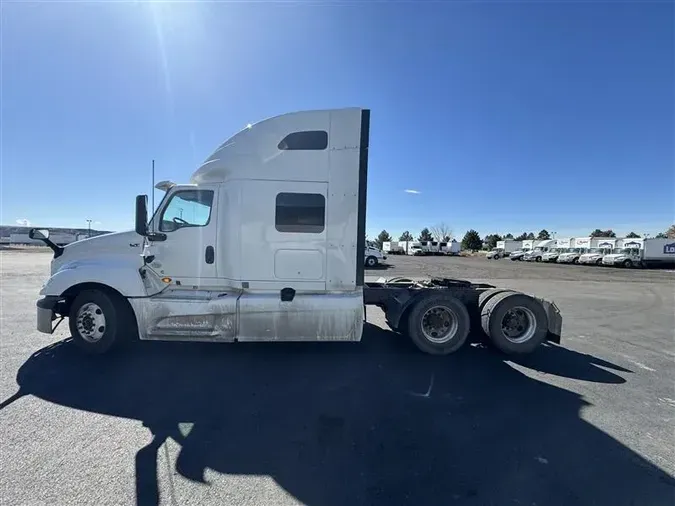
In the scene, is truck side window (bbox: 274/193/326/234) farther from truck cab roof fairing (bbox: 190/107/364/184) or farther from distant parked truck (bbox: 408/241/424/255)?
distant parked truck (bbox: 408/241/424/255)

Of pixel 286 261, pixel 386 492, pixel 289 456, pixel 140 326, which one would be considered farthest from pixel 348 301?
pixel 140 326

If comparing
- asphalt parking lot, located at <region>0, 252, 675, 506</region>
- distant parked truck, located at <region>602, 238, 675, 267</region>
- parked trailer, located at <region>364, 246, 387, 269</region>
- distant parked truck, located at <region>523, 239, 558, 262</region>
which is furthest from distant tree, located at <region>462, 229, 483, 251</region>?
asphalt parking lot, located at <region>0, 252, 675, 506</region>

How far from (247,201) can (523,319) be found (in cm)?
502

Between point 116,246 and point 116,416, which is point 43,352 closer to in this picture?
point 116,246

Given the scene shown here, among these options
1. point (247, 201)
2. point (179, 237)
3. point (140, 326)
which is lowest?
point (140, 326)

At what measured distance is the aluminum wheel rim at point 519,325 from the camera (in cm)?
573

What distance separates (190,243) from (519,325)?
5.66 metres

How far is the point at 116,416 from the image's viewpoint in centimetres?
351

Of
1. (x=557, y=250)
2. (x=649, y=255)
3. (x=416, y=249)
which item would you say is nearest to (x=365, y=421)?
(x=649, y=255)

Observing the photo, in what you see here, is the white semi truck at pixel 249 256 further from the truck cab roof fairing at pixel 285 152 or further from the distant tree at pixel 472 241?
the distant tree at pixel 472 241

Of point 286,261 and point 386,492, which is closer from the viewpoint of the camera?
point 386,492

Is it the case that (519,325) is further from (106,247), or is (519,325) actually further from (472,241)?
(472,241)

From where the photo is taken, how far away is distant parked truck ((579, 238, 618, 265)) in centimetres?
4128

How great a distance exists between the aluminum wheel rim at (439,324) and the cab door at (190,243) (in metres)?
3.57
